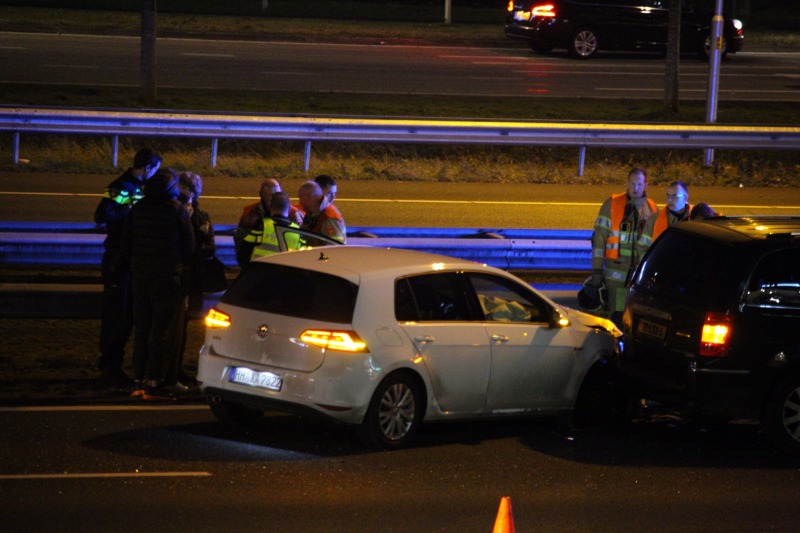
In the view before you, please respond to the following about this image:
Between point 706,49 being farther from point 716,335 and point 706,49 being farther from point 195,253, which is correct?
point 716,335

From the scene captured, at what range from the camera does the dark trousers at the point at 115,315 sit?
902 centimetres

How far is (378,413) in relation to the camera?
725cm

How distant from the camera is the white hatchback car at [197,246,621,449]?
709 cm

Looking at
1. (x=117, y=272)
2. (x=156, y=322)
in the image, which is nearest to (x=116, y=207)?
(x=117, y=272)

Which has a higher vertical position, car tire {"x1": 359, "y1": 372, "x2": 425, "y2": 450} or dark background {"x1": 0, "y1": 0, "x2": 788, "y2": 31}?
dark background {"x1": 0, "y1": 0, "x2": 788, "y2": 31}

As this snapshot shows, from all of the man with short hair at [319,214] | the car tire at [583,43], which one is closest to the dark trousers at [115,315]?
the man with short hair at [319,214]

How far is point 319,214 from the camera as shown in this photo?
31.4 feet

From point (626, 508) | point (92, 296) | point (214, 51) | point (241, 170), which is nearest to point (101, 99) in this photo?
Result: point (241, 170)

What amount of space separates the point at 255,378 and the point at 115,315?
7.58ft

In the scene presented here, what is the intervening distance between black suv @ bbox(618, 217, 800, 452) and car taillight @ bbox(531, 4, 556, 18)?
75.5 ft

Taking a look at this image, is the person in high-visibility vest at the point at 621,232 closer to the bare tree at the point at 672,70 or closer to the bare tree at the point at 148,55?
the bare tree at the point at 672,70

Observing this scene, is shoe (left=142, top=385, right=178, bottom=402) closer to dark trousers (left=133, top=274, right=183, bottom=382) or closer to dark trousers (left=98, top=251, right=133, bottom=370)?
dark trousers (left=133, top=274, right=183, bottom=382)

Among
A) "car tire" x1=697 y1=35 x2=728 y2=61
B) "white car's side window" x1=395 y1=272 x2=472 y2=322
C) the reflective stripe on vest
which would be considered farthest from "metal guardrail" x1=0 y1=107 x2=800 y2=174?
"white car's side window" x1=395 y1=272 x2=472 y2=322

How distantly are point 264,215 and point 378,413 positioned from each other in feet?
9.29
